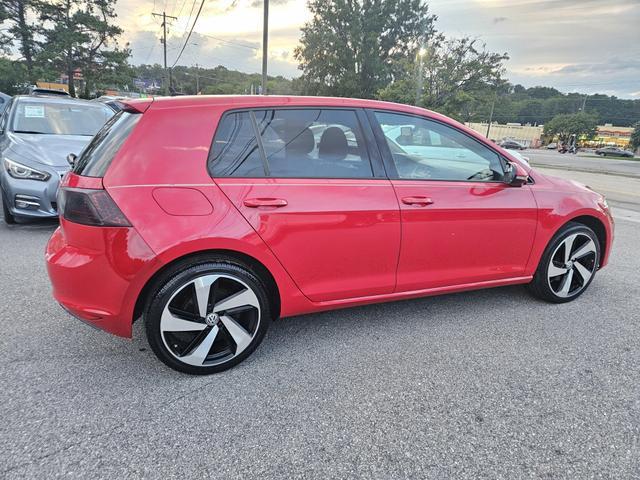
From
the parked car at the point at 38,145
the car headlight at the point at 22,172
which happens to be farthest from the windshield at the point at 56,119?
the car headlight at the point at 22,172

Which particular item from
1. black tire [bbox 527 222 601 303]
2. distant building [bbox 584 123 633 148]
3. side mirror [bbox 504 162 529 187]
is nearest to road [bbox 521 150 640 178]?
black tire [bbox 527 222 601 303]

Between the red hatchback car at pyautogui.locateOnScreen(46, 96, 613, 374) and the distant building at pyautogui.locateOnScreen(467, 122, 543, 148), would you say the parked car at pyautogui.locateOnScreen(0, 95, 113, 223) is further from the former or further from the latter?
the distant building at pyautogui.locateOnScreen(467, 122, 543, 148)

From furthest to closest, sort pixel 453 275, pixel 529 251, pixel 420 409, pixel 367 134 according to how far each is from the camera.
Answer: pixel 529 251
pixel 453 275
pixel 367 134
pixel 420 409

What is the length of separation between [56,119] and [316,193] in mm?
5739

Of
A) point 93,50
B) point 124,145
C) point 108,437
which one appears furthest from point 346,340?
point 93,50

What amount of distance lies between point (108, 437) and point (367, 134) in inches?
87.7

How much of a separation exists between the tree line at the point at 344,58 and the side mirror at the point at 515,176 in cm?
1325

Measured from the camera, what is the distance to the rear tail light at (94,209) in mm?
2201

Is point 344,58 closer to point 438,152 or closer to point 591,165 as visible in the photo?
point 591,165

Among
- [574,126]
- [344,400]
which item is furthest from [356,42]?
[344,400]

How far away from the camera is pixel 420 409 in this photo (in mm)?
2242

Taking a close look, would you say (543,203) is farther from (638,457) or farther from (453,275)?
(638,457)

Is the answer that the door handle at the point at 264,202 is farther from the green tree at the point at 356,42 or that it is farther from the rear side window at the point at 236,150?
the green tree at the point at 356,42

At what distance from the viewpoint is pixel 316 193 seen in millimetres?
2539
